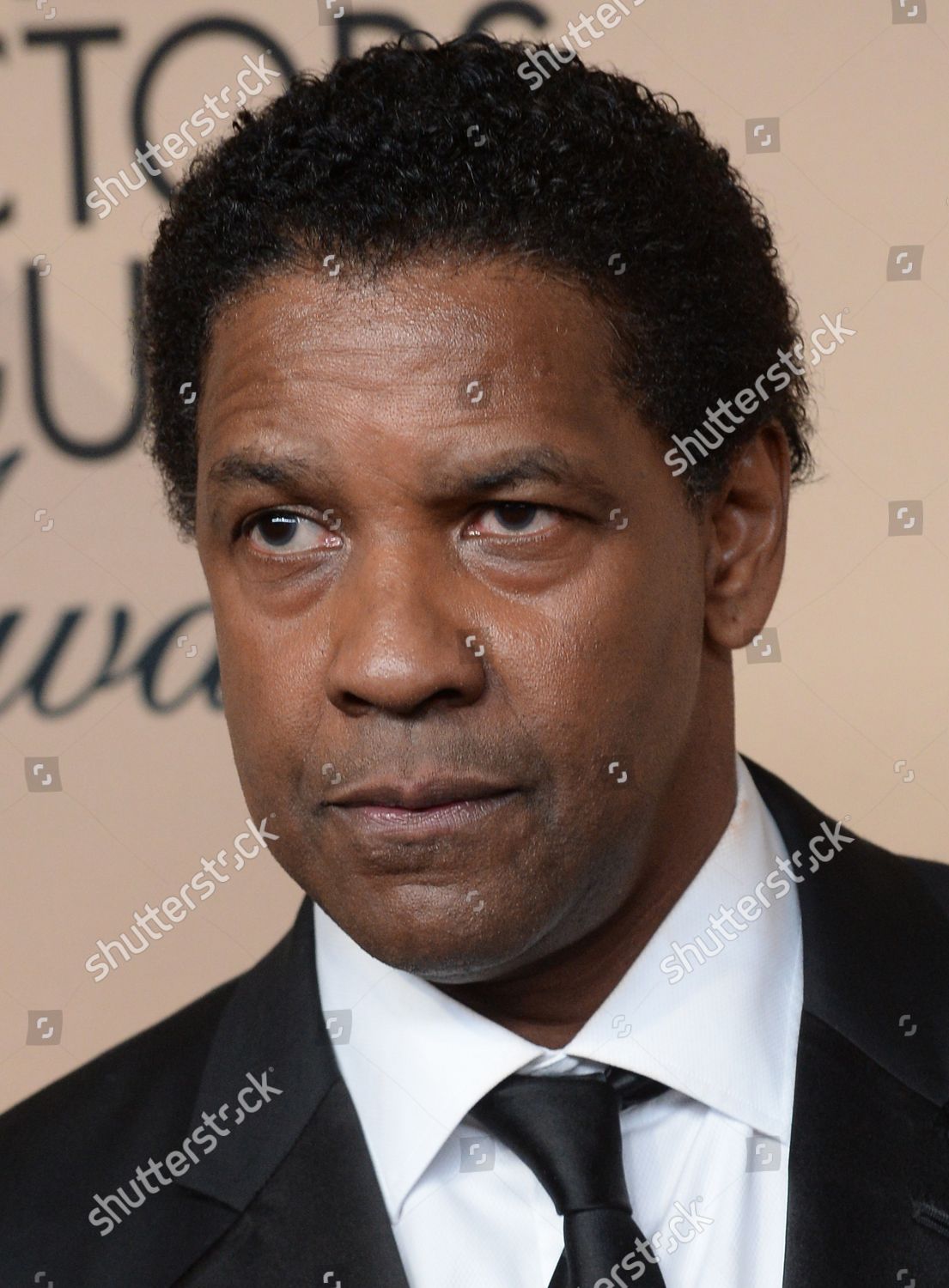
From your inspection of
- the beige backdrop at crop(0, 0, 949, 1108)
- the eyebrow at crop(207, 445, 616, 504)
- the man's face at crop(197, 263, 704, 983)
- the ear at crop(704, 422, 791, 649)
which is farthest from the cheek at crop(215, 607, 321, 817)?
the beige backdrop at crop(0, 0, 949, 1108)

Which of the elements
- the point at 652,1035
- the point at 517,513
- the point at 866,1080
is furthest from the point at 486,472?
the point at 866,1080

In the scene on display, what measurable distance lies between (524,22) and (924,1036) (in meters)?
1.36

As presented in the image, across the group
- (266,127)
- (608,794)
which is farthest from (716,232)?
(608,794)

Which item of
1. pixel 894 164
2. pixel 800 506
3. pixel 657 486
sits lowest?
pixel 657 486

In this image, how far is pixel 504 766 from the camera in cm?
116

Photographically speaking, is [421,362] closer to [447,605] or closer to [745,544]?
[447,605]

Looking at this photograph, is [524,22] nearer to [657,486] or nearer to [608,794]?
[657,486]

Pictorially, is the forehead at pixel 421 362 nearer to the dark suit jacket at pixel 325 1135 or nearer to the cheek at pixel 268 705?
the cheek at pixel 268 705

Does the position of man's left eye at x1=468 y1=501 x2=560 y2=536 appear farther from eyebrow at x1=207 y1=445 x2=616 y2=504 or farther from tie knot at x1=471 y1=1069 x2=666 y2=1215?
tie knot at x1=471 y1=1069 x2=666 y2=1215

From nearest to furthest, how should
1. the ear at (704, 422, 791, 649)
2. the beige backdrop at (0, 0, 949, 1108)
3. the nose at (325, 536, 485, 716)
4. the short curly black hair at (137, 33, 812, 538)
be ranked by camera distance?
the nose at (325, 536, 485, 716) < the short curly black hair at (137, 33, 812, 538) < the ear at (704, 422, 791, 649) < the beige backdrop at (0, 0, 949, 1108)

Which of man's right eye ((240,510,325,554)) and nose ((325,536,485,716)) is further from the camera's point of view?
man's right eye ((240,510,325,554))

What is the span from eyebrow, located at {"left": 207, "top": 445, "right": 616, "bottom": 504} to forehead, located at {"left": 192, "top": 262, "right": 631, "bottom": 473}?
0.05ft

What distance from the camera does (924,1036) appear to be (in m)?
1.30

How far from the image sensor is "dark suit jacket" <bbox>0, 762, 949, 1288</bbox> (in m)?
1.21
